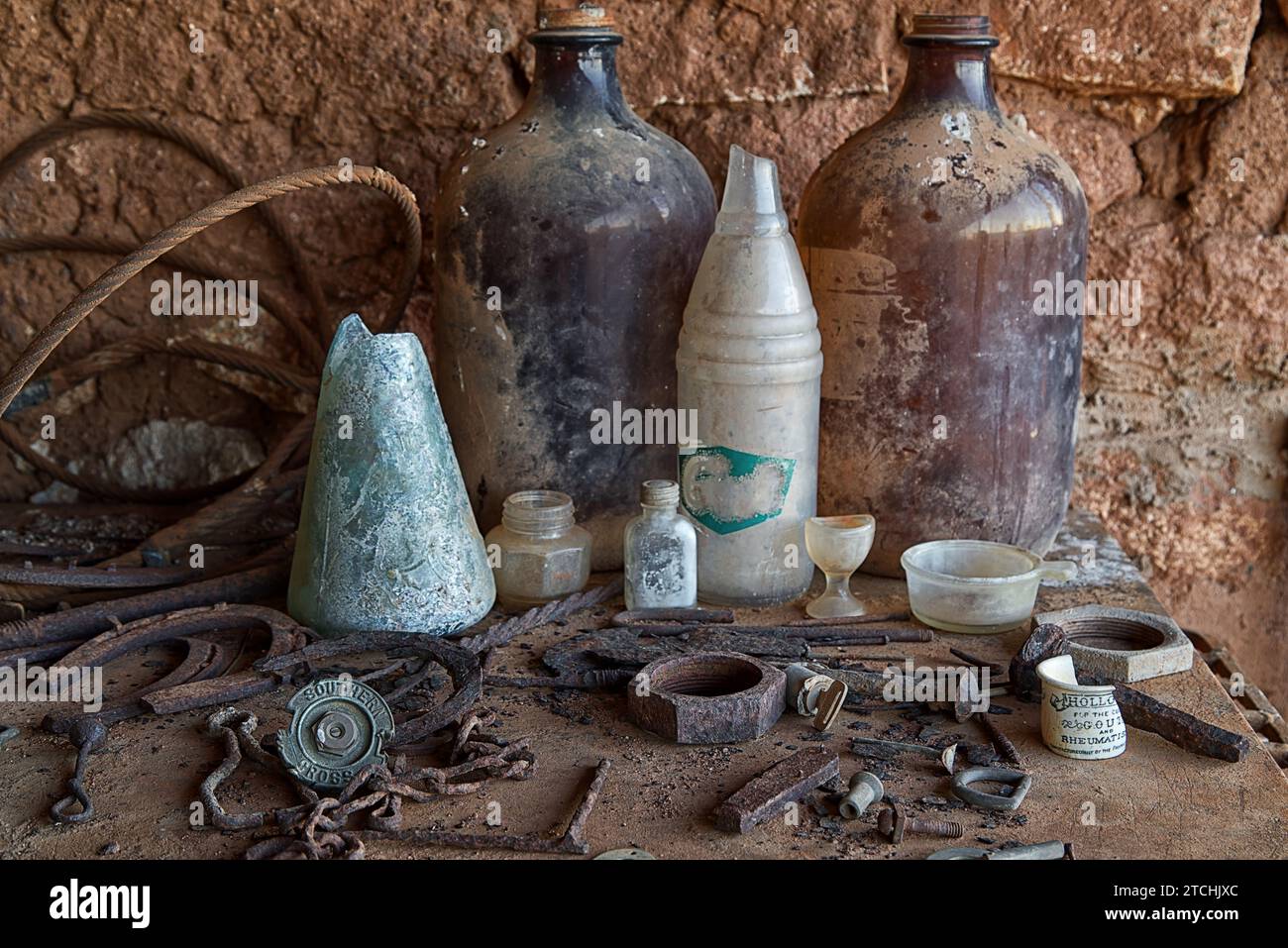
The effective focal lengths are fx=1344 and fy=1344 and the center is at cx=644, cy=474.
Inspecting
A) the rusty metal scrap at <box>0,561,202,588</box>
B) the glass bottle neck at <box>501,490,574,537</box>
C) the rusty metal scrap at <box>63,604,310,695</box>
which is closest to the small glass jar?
the glass bottle neck at <box>501,490,574,537</box>

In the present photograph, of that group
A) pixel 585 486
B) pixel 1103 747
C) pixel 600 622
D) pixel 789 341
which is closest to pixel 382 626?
pixel 600 622

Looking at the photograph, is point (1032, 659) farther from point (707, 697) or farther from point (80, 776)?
point (80, 776)

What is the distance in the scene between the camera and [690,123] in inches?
74.9

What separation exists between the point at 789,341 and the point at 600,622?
390mm

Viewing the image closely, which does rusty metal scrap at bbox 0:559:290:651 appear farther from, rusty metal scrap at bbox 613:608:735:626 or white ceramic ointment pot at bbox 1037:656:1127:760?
white ceramic ointment pot at bbox 1037:656:1127:760

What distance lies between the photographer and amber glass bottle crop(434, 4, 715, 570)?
5.34ft

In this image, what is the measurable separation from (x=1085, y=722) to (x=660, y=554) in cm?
53

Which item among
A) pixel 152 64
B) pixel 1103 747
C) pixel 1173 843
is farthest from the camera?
pixel 152 64

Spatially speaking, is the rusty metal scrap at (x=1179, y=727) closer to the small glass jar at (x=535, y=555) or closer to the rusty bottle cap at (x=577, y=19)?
the small glass jar at (x=535, y=555)

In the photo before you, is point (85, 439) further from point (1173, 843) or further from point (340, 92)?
point (1173, 843)

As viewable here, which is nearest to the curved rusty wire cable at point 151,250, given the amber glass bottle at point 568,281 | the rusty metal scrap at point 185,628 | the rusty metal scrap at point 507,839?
the amber glass bottle at point 568,281

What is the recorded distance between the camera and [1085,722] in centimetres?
121

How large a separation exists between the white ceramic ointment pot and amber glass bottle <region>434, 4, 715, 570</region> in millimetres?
673

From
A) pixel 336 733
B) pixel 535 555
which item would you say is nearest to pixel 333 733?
pixel 336 733
